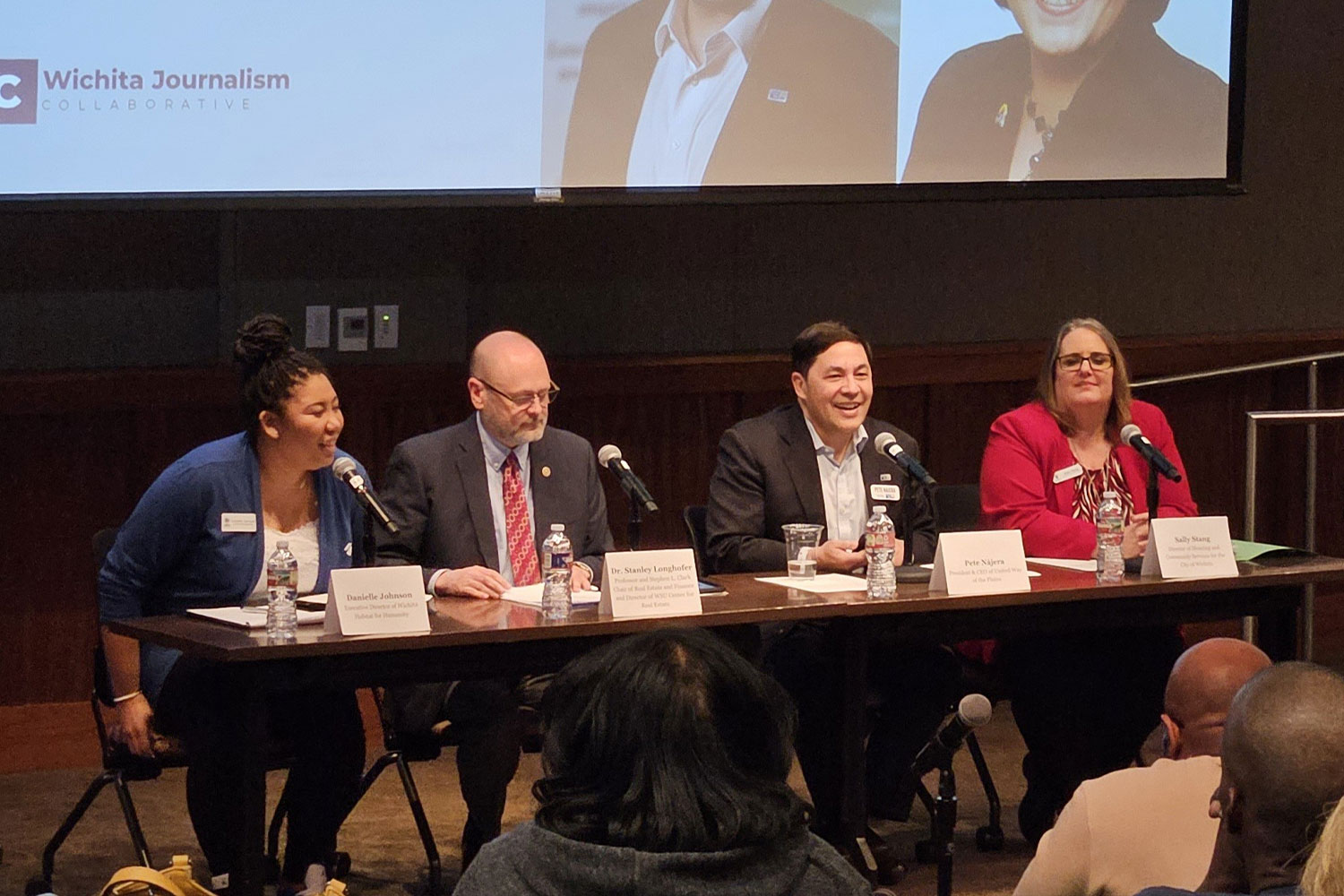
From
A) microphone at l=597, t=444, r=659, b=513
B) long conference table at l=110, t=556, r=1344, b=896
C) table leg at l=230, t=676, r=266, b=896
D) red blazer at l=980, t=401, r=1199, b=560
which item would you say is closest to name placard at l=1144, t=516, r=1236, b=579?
long conference table at l=110, t=556, r=1344, b=896

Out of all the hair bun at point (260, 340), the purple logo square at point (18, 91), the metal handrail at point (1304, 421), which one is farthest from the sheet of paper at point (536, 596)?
the metal handrail at point (1304, 421)

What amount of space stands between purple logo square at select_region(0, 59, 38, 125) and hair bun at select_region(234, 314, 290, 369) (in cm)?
132

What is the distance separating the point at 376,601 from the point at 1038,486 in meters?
1.90

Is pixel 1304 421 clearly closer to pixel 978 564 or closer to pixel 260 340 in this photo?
pixel 978 564

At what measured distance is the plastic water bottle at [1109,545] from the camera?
4152 millimetres

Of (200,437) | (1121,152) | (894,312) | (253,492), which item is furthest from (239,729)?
(1121,152)

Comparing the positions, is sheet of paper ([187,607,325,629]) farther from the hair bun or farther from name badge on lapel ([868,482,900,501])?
name badge on lapel ([868,482,900,501])

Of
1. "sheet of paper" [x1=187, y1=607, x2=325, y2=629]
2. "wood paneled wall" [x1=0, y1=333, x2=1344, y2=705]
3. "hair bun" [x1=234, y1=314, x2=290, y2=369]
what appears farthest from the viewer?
A: "wood paneled wall" [x1=0, y1=333, x2=1344, y2=705]

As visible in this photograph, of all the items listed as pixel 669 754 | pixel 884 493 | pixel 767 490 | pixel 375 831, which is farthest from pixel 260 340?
pixel 669 754

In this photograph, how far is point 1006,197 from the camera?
575 centimetres

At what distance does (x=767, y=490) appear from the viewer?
179 inches

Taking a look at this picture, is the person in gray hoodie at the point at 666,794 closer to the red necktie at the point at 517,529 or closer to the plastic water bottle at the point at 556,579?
the plastic water bottle at the point at 556,579

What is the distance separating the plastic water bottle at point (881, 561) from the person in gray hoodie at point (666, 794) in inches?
88.1

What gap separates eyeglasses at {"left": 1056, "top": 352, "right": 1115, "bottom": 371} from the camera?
4.68 meters
